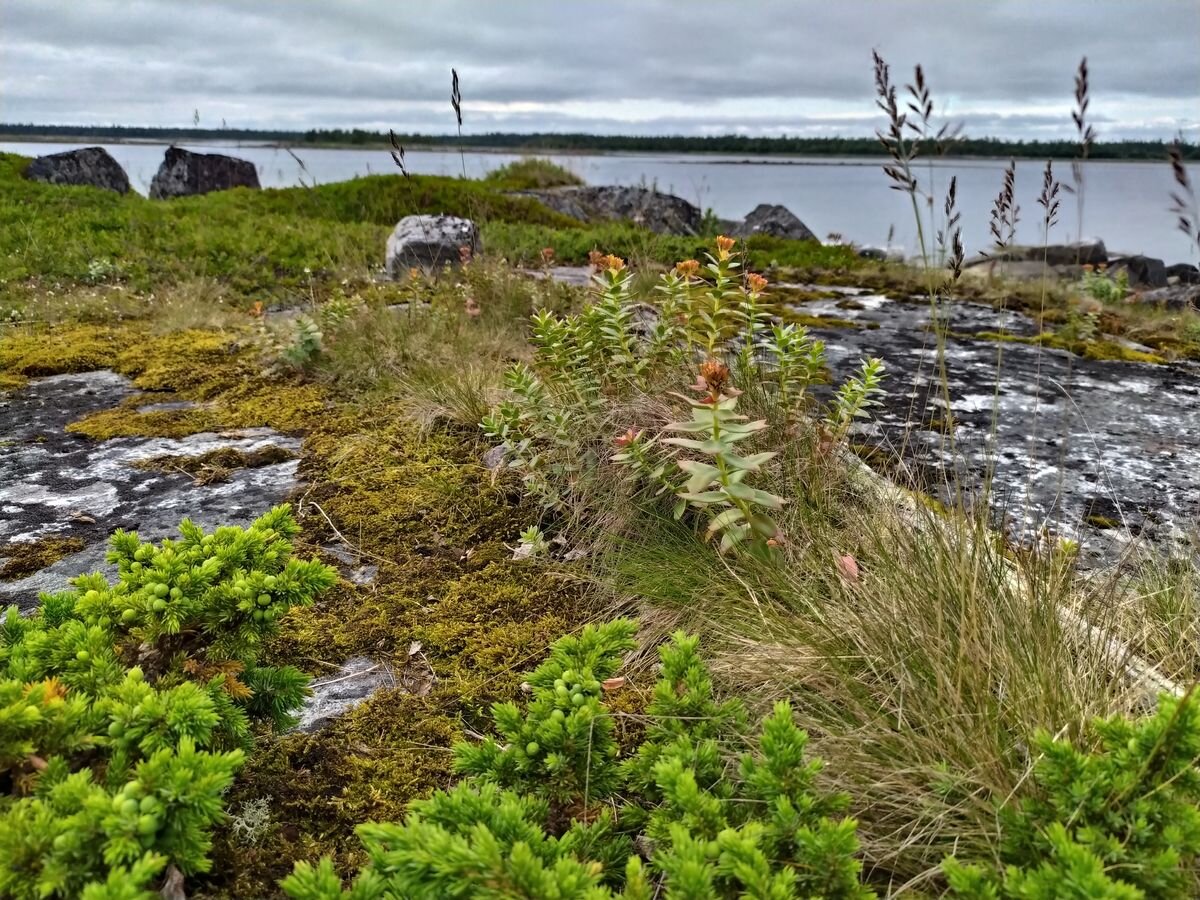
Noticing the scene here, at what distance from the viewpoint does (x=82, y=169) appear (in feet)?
57.5

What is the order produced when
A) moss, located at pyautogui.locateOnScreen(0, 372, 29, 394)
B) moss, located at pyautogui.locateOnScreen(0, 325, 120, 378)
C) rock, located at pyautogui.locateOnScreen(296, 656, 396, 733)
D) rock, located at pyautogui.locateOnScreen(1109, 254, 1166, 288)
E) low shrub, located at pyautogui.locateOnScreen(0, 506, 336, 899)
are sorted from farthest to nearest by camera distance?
1. rock, located at pyautogui.locateOnScreen(1109, 254, 1166, 288)
2. moss, located at pyautogui.locateOnScreen(0, 325, 120, 378)
3. moss, located at pyautogui.locateOnScreen(0, 372, 29, 394)
4. rock, located at pyautogui.locateOnScreen(296, 656, 396, 733)
5. low shrub, located at pyautogui.locateOnScreen(0, 506, 336, 899)

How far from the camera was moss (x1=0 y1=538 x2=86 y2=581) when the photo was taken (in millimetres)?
2582

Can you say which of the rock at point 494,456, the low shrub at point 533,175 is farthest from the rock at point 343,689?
the low shrub at point 533,175

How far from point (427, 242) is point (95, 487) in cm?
569

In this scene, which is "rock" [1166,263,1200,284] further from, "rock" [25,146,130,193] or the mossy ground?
"rock" [25,146,130,193]

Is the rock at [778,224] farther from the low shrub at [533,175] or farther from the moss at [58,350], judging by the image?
the moss at [58,350]

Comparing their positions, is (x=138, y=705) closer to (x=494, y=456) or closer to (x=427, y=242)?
(x=494, y=456)

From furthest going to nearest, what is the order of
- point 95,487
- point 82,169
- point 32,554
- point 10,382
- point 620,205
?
point 620,205 < point 82,169 < point 10,382 < point 95,487 < point 32,554

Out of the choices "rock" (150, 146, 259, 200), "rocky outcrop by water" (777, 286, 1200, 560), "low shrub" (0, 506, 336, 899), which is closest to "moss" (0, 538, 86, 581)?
"low shrub" (0, 506, 336, 899)

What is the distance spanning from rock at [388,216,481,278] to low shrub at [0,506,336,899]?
6.84 meters

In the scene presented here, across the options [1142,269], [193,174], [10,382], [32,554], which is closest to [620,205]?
[1142,269]

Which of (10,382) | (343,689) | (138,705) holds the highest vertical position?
(10,382)

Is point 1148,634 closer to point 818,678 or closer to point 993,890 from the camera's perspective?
point 818,678

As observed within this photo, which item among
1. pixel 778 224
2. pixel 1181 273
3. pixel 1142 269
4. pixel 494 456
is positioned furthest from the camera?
pixel 778 224
